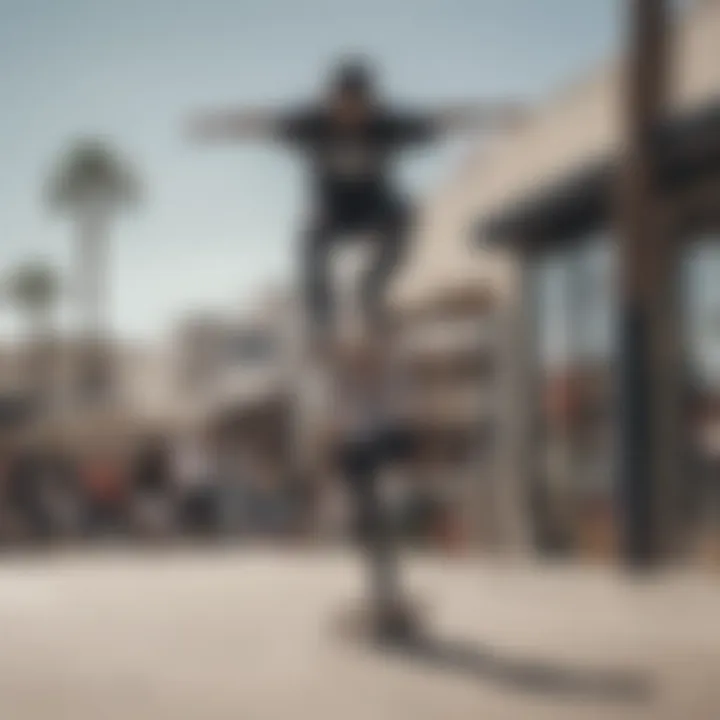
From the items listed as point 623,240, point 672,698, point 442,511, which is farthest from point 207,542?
point 672,698

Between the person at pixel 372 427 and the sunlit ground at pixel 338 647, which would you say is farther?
the person at pixel 372 427

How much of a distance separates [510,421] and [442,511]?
108 cm

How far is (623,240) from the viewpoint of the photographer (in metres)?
7.64

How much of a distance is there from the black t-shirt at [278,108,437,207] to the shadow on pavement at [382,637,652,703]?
78.4 inches

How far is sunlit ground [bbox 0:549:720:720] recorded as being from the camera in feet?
13.3

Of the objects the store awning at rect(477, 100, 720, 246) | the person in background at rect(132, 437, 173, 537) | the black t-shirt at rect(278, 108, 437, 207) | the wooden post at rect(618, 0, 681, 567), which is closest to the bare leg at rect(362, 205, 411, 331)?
the black t-shirt at rect(278, 108, 437, 207)

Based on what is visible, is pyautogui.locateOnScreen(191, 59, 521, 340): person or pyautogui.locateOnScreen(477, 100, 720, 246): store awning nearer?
pyautogui.locateOnScreen(191, 59, 521, 340): person

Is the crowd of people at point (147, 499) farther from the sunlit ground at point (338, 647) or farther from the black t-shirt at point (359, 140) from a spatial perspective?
the black t-shirt at point (359, 140)

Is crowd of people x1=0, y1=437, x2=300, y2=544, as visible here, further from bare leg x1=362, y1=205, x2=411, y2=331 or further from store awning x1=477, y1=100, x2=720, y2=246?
bare leg x1=362, y1=205, x2=411, y2=331

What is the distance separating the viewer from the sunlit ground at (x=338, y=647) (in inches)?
159

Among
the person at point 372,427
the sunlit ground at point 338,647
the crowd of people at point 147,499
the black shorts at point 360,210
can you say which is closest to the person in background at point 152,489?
the crowd of people at point 147,499

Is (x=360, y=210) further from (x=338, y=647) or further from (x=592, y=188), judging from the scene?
(x=592, y=188)

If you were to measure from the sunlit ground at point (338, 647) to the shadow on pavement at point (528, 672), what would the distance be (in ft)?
0.04

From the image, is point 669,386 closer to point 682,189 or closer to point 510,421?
point 682,189
